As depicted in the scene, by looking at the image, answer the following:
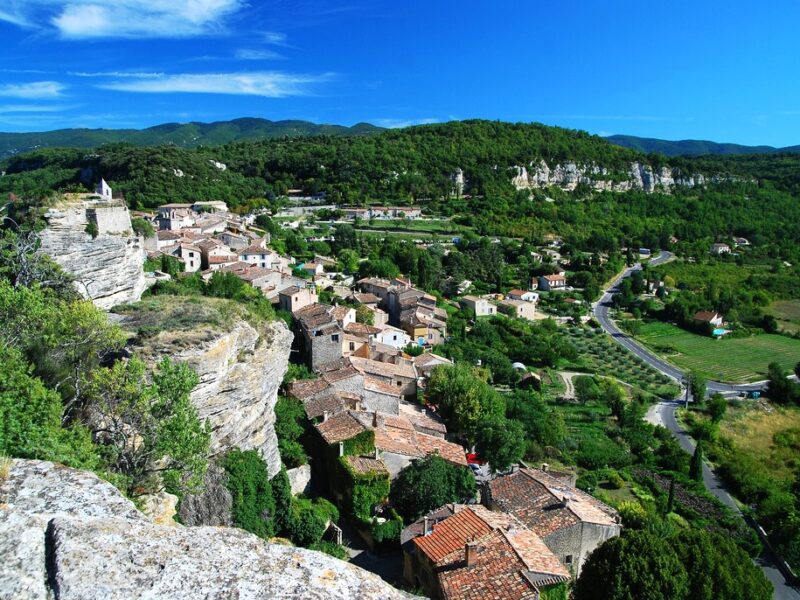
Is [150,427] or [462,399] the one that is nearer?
[150,427]

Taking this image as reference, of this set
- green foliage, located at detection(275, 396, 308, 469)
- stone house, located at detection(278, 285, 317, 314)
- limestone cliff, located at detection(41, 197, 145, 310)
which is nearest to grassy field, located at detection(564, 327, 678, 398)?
stone house, located at detection(278, 285, 317, 314)

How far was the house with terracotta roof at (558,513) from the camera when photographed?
1852 centimetres

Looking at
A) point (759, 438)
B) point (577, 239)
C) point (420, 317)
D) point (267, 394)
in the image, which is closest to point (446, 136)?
point (577, 239)

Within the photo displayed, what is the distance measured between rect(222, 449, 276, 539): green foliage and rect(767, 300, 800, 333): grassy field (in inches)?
3000

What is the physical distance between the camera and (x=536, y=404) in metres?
36.5

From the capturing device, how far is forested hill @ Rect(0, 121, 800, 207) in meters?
87.6

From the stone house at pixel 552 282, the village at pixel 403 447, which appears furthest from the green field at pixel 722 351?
the village at pixel 403 447

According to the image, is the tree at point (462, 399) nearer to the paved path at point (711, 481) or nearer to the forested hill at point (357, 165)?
the paved path at point (711, 481)

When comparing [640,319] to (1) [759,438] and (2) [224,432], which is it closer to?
(1) [759,438]

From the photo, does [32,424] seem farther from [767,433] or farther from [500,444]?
[767,433]

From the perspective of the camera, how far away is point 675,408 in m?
46.0

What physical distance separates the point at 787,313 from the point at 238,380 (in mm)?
85221

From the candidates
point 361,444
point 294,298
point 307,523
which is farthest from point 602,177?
point 307,523

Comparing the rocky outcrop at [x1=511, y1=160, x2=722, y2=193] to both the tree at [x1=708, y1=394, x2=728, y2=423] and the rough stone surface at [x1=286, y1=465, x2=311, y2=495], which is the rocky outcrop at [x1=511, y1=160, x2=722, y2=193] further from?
the rough stone surface at [x1=286, y1=465, x2=311, y2=495]
